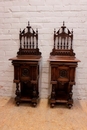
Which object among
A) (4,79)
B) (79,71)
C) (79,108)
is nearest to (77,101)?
(79,108)

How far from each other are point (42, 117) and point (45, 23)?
135cm

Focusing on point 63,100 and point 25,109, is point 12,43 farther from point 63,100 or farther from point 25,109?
point 63,100

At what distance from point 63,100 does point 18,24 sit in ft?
4.37

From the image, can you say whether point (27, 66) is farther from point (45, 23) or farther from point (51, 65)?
point (45, 23)

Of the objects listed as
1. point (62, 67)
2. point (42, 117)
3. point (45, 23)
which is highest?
point (45, 23)

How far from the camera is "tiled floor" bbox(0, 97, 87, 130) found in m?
1.52

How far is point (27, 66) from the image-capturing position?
1.87 m

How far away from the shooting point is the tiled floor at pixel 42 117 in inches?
59.8

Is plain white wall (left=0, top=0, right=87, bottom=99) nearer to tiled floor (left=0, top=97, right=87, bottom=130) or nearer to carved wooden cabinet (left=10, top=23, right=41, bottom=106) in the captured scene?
carved wooden cabinet (left=10, top=23, right=41, bottom=106)

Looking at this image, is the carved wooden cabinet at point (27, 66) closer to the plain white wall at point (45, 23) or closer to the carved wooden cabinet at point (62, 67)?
the plain white wall at point (45, 23)

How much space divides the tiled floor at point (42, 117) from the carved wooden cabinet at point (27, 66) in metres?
0.15

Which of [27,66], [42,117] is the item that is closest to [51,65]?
[27,66]

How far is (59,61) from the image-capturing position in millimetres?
1810

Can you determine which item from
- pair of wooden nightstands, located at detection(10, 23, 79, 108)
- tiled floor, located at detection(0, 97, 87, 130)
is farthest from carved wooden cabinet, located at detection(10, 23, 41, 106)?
tiled floor, located at detection(0, 97, 87, 130)
